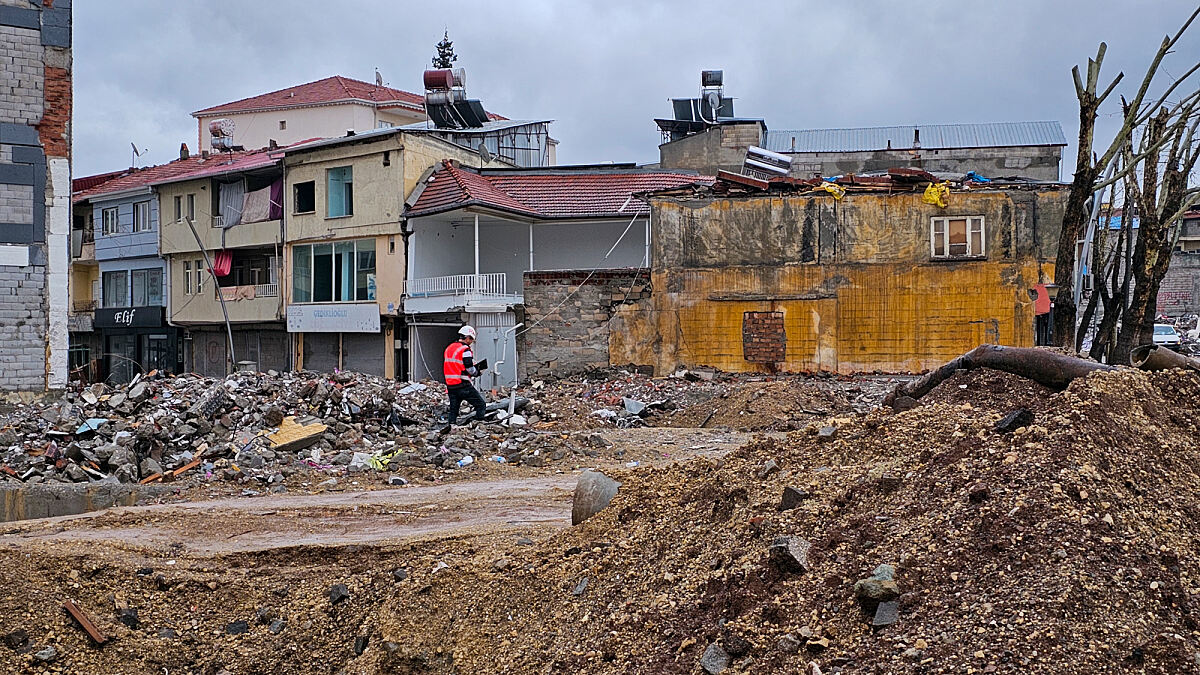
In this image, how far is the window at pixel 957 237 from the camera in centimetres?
2109

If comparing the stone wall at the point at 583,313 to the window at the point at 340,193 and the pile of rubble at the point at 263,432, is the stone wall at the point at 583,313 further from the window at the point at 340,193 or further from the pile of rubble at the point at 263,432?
the window at the point at 340,193

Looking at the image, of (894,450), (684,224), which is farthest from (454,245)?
(894,450)

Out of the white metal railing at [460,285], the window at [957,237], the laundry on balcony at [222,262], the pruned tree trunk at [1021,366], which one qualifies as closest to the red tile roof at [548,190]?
the white metal railing at [460,285]

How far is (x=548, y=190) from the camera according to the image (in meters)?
29.0

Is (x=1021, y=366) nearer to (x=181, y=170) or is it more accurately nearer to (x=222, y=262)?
(x=222, y=262)

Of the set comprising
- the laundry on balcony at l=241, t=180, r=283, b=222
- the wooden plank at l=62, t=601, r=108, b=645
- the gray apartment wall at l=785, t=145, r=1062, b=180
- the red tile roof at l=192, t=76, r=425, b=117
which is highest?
the red tile roof at l=192, t=76, r=425, b=117

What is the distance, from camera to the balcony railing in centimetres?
3203

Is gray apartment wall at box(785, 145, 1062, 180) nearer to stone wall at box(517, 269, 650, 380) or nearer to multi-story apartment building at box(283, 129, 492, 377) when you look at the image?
multi-story apartment building at box(283, 129, 492, 377)

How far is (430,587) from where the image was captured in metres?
6.48

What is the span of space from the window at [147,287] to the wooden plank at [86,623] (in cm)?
3120

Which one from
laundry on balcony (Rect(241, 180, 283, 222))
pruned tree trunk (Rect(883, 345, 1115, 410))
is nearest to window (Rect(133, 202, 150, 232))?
laundry on balcony (Rect(241, 180, 283, 222))

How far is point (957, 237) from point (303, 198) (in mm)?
18642

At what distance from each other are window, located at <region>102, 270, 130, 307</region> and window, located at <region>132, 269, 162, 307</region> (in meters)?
0.44

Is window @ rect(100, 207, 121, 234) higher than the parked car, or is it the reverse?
window @ rect(100, 207, 121, 234)
